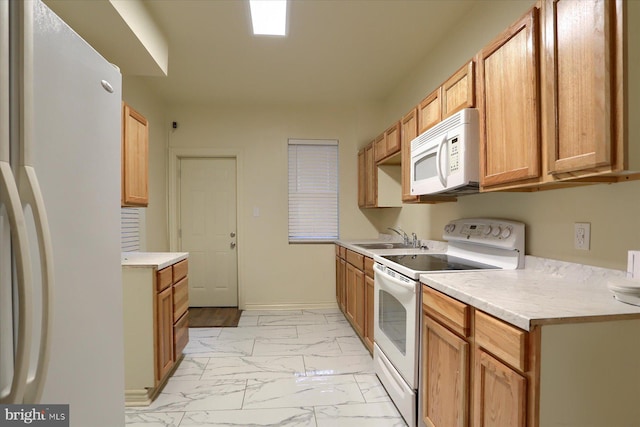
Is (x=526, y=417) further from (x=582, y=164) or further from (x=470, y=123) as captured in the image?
(x=470, y=123)

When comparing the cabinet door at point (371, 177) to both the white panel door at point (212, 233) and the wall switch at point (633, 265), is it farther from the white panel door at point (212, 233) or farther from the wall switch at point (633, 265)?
the wall switch at point (633, 265)

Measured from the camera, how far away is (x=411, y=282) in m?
1.71

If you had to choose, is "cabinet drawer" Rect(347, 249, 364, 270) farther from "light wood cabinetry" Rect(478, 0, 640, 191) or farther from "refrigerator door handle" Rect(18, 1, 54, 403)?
"refrigerator door handle" Rect(18, 1, 54, 403)

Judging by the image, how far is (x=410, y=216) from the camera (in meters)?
3.30

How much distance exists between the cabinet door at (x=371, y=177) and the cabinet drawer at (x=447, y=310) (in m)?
1.92

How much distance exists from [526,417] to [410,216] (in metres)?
2.40

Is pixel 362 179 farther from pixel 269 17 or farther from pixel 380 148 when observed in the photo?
pixel 269 17

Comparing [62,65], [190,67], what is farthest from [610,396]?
[190,67]

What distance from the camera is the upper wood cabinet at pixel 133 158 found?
86.4 inches

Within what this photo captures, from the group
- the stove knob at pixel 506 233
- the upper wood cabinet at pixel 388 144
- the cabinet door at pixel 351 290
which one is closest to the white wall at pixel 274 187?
the cabinet door at pixel 351 290

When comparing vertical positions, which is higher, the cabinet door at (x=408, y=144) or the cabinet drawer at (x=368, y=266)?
the cabinet door at (x=408, y=144)

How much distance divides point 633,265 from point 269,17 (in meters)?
2.55

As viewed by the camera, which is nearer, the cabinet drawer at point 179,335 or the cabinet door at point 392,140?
the cabinet drawer at point 179,335

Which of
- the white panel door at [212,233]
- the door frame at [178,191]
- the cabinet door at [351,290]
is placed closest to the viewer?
the cabinet door at [351,290]
